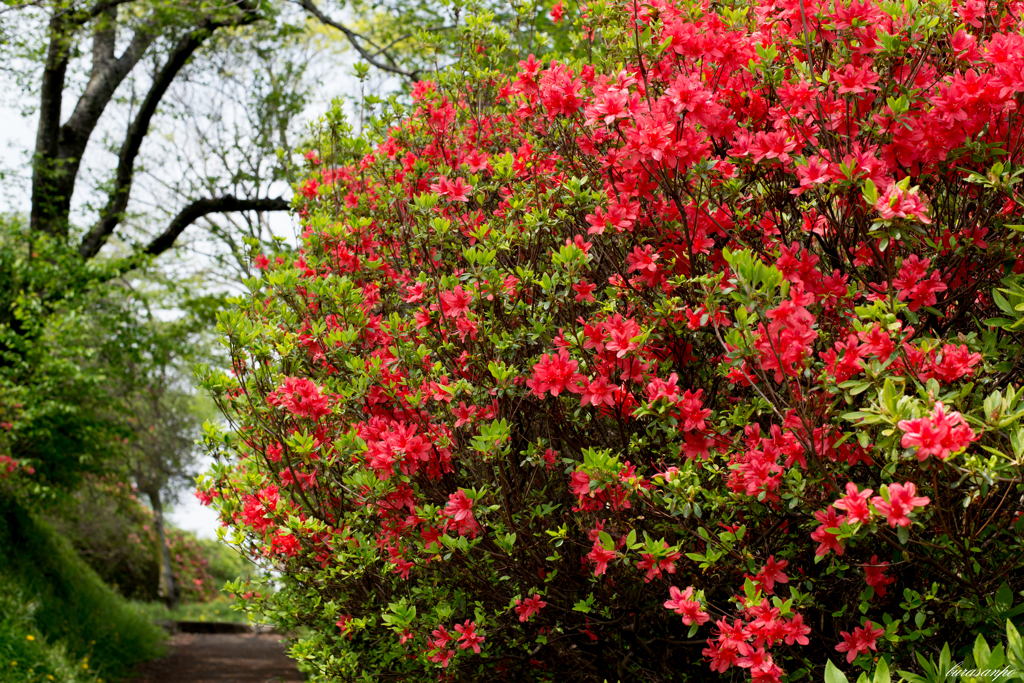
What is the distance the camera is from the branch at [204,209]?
1204cm

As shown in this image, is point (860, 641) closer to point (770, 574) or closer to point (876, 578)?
point (876, 578)

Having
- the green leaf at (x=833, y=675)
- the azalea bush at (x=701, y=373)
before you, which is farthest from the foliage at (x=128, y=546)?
the green leaf at (x=833, y=675)

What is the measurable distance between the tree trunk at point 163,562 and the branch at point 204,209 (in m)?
9.78

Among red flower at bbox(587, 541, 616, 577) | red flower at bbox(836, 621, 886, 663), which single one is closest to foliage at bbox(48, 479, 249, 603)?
red flower at bbox(587, 541, 616, 577)

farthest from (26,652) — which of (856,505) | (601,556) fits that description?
(856,505)

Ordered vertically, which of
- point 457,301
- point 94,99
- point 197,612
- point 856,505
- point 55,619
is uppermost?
point 94,99

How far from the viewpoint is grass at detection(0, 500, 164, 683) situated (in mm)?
7032

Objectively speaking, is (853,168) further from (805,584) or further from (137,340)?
(137,340)

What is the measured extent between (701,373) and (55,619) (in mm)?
9489

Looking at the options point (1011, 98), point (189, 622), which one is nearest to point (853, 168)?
point (1011, 98)

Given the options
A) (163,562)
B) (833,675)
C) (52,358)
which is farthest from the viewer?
(163,562)

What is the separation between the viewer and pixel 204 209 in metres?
12.2

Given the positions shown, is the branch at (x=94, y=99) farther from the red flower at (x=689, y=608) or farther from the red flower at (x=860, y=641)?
the red flower at (x=860, y=641)

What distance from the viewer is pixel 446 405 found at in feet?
9.20
